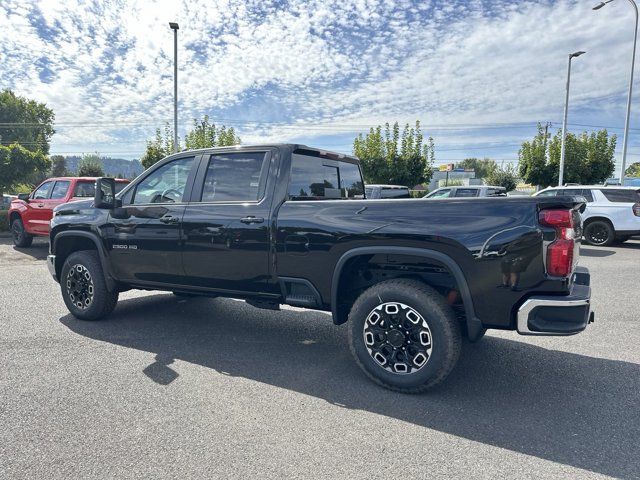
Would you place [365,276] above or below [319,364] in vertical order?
above

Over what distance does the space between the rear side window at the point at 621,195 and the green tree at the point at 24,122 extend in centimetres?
6603

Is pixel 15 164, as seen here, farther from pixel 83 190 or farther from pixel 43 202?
pixel 83 190

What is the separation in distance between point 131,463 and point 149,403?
743mm

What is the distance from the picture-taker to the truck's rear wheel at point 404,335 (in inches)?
130

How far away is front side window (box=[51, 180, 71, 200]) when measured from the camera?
10865 millimetres

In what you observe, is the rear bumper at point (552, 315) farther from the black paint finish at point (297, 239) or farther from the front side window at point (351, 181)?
the front side window at point (351, 181)

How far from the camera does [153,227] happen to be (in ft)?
15.3

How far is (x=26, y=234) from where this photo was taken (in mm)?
11859

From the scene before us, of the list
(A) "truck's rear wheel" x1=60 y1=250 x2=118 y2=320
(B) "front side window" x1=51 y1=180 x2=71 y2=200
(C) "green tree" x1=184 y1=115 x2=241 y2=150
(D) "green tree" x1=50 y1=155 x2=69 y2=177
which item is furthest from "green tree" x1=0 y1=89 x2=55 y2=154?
(A) "truck's rear wheel" x1=60 y1=250 x2=118 y2=320

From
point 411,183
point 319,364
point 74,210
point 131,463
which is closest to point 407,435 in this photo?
point 319,364

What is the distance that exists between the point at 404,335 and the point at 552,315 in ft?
3.41

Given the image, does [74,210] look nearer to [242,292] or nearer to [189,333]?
[189,333]

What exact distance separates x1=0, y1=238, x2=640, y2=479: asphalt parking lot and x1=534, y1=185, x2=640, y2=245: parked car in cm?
876

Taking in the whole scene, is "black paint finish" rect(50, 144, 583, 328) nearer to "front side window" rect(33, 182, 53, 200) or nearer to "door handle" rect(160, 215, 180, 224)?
"door handle" rect(160, 215, 180, 224)
